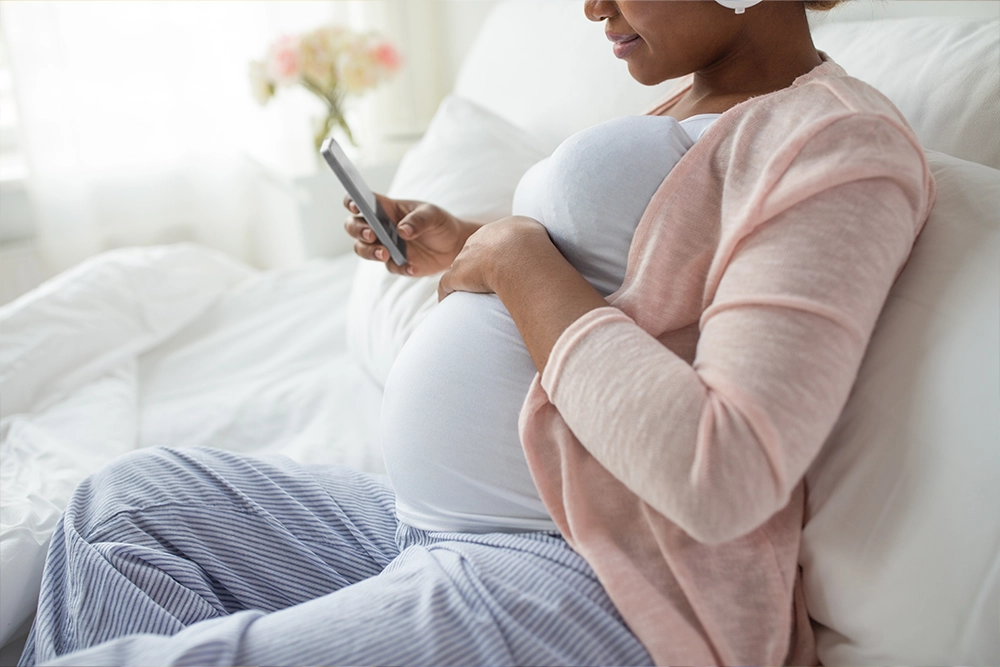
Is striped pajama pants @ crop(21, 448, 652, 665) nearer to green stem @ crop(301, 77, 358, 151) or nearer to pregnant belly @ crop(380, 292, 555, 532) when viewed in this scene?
pregnant belly @ crop(380, 292, 555, 532)

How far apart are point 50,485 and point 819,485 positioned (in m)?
0.82

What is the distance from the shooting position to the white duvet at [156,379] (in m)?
0.94

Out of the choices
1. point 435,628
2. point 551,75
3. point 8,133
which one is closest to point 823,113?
point 435,628

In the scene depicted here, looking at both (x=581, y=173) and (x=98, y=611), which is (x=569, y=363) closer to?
(x=581, y=173)

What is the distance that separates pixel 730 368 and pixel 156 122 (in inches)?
80.3

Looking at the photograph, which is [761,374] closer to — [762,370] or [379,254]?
[762,370]

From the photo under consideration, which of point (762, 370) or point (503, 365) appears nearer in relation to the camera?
point (762, 370)

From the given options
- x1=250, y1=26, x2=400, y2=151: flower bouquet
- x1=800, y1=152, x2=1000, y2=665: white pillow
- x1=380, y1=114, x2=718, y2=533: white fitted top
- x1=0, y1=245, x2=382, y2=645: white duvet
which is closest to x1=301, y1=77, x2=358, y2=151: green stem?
x1=250, y1=26, x2=400, y2=151: flower bouquet

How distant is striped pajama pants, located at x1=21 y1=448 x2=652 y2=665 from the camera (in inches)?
21.4

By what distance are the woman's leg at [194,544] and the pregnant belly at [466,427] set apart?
9cm

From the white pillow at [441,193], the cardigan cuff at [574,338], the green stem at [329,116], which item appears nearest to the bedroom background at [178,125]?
the green stem at [329,116]

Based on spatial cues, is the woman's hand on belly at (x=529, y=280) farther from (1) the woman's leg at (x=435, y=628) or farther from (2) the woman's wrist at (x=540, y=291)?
(1) the woman's leg at (x=435, y=628)

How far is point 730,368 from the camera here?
0.51 metres

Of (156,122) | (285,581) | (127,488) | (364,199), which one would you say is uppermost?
(156,122)
